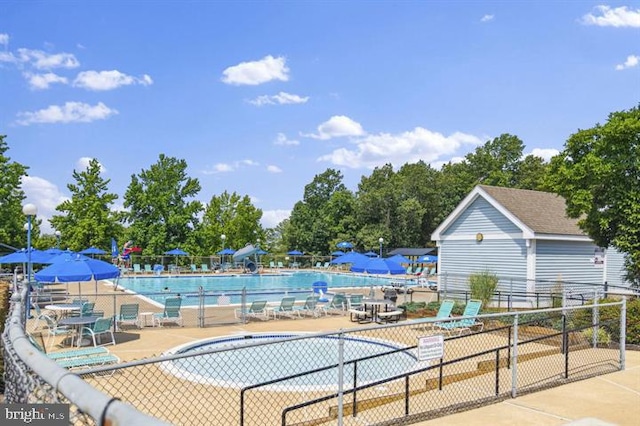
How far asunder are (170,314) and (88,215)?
33671 mm

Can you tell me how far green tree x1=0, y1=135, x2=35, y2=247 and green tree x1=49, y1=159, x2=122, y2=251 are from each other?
4468mm

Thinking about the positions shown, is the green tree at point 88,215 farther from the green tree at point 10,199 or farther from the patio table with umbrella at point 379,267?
the patio table with umbrella at point 379,267

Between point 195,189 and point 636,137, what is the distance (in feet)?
145

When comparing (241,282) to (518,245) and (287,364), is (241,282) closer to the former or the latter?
(518,245)

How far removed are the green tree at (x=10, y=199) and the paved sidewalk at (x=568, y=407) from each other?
40495mm

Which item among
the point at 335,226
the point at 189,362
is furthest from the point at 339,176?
the point at 189,362

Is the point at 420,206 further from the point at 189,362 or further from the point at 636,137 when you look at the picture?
the point at 189,362

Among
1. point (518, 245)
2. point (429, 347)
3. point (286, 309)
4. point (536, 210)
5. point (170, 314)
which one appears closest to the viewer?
point (429, 347)

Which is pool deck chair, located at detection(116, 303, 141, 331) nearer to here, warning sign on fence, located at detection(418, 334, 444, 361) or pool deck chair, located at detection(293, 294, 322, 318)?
pool deck chair, located at detection(293, 294, 322, 318)

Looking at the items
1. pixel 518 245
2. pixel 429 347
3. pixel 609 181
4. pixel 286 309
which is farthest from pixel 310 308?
pixel 429 347

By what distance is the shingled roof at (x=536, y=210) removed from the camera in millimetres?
23641

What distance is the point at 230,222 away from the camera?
186ft

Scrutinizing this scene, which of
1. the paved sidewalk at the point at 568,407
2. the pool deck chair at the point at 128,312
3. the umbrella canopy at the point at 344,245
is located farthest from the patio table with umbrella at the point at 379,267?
the umbrella canopy at the point at 344,245

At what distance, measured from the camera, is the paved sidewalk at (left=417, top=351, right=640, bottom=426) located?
7438 millimetres
